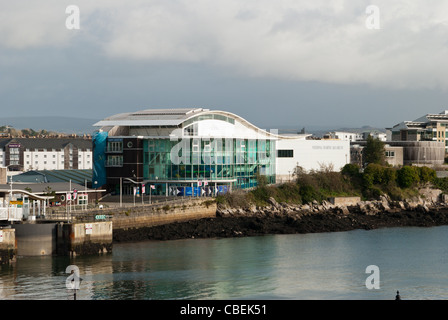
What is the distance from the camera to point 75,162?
17175cm

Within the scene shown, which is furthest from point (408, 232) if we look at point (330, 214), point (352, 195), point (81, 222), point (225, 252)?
point (81, 222)

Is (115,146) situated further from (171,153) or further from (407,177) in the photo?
(407,177)

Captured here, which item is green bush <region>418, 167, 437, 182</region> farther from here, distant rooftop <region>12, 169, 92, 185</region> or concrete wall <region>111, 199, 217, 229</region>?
distant rooftop <region>12, 169, 92, 185</region>

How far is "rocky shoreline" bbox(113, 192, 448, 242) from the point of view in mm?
74750

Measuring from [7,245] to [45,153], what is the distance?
4529 inches

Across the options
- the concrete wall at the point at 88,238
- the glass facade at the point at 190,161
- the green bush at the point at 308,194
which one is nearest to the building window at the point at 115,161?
the glass facade at the point at 190,161

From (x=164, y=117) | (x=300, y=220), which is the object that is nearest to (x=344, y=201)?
(x=300, y=220)

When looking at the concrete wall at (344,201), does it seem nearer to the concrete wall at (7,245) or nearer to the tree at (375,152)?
the tree at (375,152)

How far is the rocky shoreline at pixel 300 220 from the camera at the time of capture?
7475 centimetres

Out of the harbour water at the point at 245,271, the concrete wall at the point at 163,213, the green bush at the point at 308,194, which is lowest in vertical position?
the harbour water at the point at 245,271

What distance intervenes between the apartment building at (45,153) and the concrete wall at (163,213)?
86.0 meters

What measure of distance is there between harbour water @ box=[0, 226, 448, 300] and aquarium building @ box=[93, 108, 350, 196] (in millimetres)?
17281

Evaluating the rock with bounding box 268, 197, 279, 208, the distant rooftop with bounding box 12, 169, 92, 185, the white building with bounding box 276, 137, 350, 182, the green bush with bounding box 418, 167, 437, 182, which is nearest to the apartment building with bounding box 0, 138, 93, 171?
the distant rooftop with bounding box 12, 169, 92, 185

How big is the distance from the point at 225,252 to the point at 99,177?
94.8 ft
